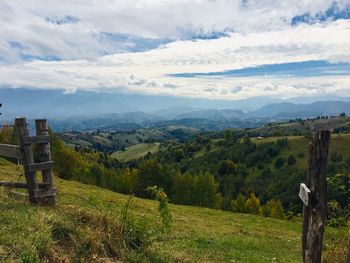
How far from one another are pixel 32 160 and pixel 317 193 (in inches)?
381

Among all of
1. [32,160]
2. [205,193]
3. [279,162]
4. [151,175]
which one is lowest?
[279,162]

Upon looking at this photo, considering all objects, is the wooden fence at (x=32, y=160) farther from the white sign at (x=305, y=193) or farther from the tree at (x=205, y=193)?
the tree at (x=205, y=193)

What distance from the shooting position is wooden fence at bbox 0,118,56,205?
1276 centimetres

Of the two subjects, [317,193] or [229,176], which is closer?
[317,193]

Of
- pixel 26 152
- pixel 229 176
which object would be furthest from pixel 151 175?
pixel 229 176

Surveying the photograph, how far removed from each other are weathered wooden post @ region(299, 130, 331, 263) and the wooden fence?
9.02m

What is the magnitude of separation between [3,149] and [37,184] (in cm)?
197

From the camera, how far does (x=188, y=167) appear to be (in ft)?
616

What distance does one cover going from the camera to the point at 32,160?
42.4 feet

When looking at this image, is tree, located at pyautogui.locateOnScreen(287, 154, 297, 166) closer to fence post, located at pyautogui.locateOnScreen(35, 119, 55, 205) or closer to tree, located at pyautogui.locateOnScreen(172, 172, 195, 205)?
tree, located at pyautogui.locateOnScreen(172, 172, 195, 205)

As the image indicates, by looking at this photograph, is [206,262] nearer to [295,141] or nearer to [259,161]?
[259,161]

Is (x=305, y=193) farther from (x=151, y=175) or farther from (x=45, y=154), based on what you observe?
(x=151, y=175)

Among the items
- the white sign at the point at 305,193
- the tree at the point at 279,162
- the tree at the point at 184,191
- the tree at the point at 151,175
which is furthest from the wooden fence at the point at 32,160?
the tree at the point at 279,162

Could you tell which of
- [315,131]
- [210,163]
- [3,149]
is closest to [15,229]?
[3,149]
